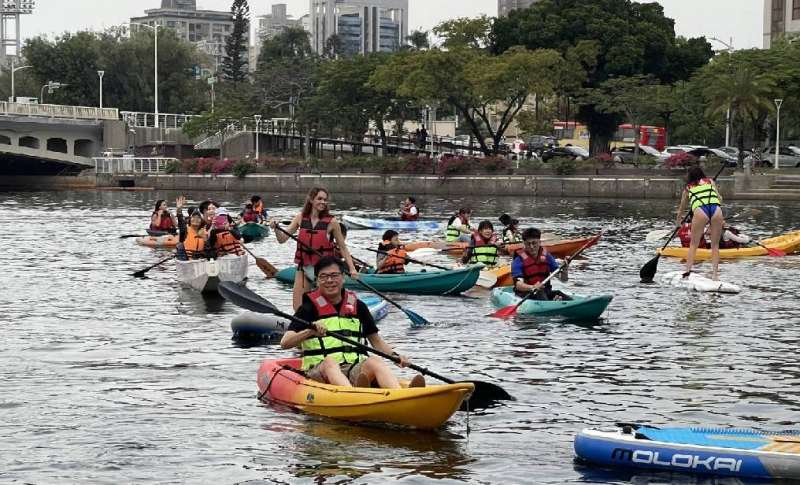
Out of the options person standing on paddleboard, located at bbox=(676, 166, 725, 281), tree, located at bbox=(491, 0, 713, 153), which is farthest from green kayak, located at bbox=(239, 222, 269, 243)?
tree, located at bbox=(491, 0, 713, 153)

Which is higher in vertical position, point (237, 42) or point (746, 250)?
point (237, 42)

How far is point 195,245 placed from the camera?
90.3ft

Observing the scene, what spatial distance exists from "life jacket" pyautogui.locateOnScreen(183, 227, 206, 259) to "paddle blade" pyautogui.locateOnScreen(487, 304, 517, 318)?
7001mm

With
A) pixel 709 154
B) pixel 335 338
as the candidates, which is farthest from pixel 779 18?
pixel 335 338

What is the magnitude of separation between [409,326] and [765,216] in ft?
115

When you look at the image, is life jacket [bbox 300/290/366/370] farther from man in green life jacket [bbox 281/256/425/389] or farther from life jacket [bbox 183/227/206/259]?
life jacket [bbox 183/227/206/259]

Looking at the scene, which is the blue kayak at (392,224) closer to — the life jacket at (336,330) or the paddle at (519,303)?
the paddle at (519,303)

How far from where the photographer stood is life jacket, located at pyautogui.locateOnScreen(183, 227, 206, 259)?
27500mm

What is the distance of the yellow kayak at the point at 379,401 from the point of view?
1383 centimetres

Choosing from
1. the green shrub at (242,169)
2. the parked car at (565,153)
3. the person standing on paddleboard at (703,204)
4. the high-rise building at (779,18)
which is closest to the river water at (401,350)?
the person standing on paddleboard at (703,204)

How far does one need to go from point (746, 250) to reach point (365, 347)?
22212mm

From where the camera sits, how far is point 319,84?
101 meters

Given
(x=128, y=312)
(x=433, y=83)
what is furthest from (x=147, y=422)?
(x=433, y=83)

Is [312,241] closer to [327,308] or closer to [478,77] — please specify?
[327,308]
